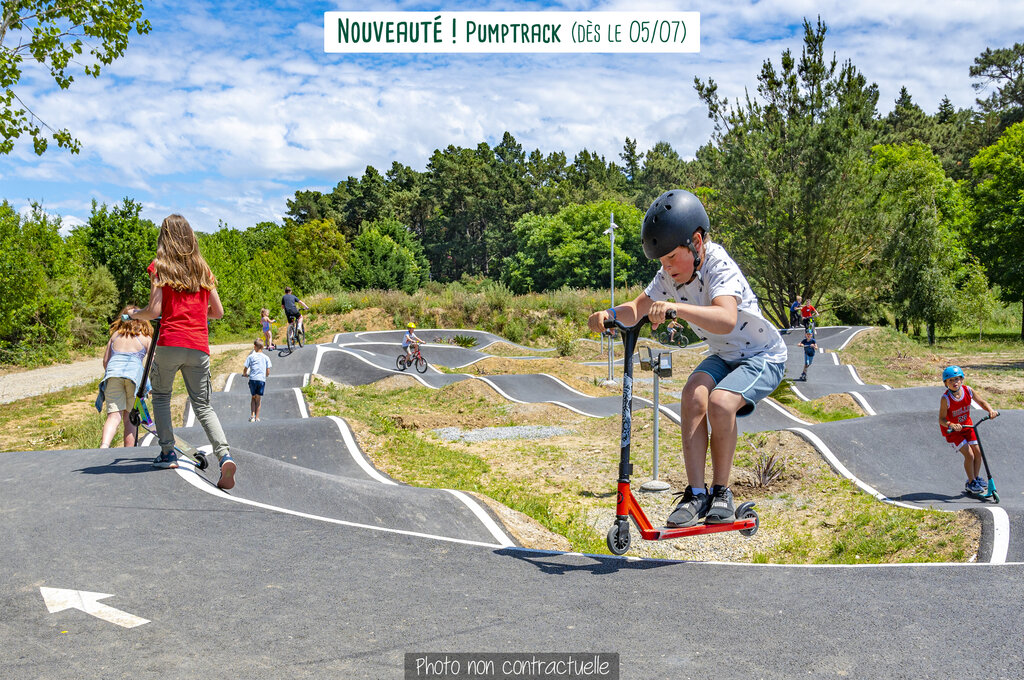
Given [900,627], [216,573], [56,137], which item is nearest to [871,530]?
[900,627]

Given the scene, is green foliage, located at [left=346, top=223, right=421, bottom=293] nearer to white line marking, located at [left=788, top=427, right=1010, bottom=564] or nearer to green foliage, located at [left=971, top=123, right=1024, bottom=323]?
green foliage, located at [left=971, top=123, right=1024, bottom=323]

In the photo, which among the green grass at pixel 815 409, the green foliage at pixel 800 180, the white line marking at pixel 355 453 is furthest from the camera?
the green foliage at pixel 800 180

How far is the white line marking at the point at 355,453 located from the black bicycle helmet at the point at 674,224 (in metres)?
6.87

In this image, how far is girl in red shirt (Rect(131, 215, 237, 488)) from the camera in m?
5.43

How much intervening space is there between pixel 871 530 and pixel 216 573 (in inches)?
243

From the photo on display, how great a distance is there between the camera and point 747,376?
3.85 m

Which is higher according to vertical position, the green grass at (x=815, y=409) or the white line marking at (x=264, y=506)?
the white line marking at (x=264, y=506)

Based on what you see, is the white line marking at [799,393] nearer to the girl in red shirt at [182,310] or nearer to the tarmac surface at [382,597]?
the tarmac surface at [382,597]

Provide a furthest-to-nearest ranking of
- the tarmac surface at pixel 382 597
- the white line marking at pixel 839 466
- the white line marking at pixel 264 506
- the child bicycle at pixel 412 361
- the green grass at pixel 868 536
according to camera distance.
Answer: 1. the child bicycle at pixel 412 361
2. the white line marking at pixel 839 466
3. the green grass at pixel 868 536
4. the white line marking at pixel 264 506
5. the tarmac surface at pixel 382 597

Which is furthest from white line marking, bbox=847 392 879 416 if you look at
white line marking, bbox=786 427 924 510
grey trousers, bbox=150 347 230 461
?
grey trousers, bbox=150 347 230 461

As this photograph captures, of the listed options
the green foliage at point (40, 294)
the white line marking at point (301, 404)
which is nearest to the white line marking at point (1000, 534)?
the white line marking at point (301, 404)

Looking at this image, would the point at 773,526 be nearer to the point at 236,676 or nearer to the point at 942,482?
the point at 942,482

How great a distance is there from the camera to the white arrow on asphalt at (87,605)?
3453 mm

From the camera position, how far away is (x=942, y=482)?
30.7 feet
